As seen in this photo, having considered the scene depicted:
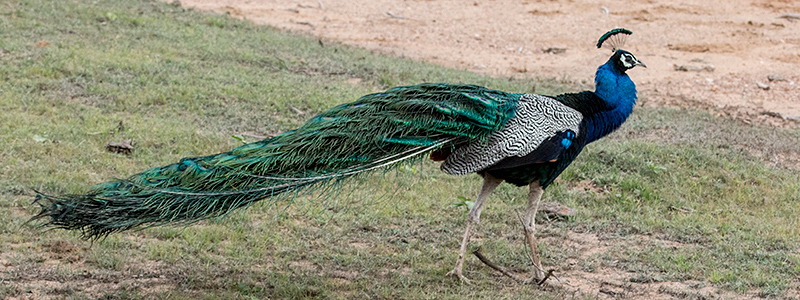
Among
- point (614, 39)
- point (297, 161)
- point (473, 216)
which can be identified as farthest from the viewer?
point (614, 39)

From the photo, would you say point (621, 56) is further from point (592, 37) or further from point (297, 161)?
point (592, 37)

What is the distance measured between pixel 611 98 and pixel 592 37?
929cm

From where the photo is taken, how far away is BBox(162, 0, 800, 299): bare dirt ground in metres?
11.0

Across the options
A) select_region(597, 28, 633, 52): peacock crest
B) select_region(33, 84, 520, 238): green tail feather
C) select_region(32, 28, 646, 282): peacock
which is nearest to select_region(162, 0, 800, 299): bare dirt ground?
select_region(597, 28, 633, 52): peacock crest

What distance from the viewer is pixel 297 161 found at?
4172mm

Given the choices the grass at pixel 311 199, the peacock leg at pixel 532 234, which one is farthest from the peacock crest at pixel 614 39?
the grass at pixel 311 199

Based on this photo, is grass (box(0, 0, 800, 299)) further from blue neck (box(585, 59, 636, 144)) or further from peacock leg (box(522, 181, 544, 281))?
blue neck (box(585, 59, 636, 144))

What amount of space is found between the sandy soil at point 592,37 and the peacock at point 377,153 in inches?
239

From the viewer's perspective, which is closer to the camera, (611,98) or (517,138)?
(517,138)

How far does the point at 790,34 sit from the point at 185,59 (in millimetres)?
10744

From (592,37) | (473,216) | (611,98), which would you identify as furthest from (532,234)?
(592,37)

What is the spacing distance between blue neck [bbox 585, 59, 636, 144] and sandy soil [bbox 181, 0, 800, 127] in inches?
217

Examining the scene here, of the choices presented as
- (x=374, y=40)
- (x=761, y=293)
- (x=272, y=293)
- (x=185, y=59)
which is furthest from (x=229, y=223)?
(x=374, y=40)

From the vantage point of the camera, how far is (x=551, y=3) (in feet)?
53.0
